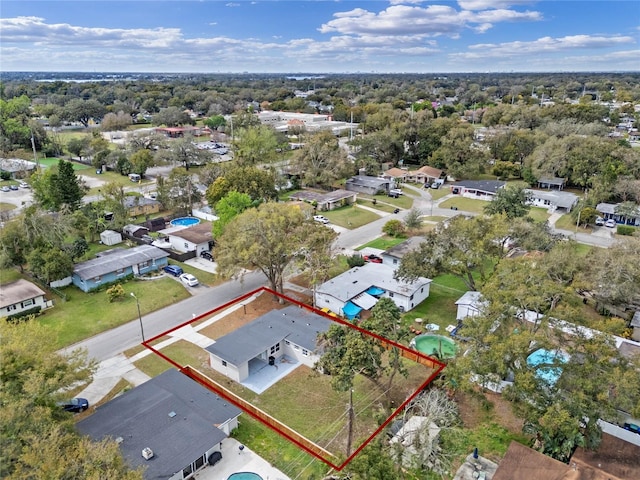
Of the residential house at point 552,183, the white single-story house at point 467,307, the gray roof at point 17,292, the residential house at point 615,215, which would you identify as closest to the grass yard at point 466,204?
the residential house at point 552,183

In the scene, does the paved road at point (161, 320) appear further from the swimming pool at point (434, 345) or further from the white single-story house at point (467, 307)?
the white single-story house at point (467, 307)

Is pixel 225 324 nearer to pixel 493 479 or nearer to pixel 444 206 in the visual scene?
pixel 493 479

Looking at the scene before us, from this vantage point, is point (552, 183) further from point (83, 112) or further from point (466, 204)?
point (83, 112)

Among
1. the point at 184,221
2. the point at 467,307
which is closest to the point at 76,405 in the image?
the point at 467,307

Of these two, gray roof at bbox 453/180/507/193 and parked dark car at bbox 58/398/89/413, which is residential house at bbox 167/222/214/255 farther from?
gray roof at bbox 453/180/507/193

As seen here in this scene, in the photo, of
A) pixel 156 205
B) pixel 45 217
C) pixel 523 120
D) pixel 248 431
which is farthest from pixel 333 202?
pixel 523 120

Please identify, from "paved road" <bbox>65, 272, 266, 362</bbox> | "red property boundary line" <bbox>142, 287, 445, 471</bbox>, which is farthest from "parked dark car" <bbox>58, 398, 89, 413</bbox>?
"red property boundary line" <bbox>142, 287, 445, 471</bbox>
